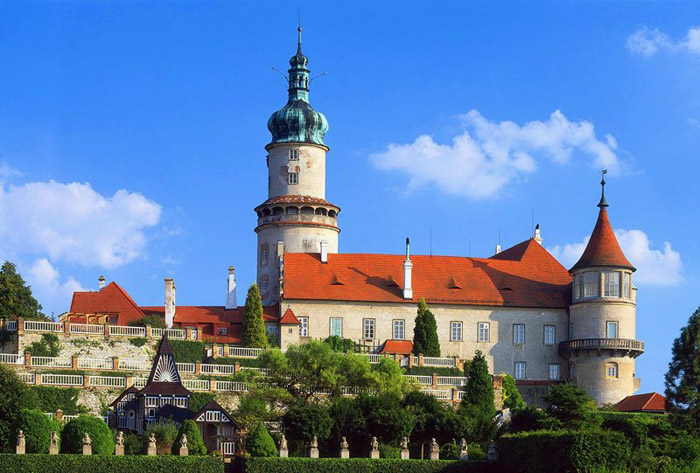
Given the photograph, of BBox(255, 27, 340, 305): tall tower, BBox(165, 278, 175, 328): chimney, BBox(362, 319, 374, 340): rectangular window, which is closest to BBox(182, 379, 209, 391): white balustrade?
BBox(165, 278, 175, 328): chimney

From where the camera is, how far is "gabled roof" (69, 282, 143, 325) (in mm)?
88500

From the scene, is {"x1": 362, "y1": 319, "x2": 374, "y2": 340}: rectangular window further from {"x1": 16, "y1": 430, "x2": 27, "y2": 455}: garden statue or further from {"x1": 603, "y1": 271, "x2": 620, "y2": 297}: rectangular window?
{"x1": 16, "y1": 430, "x2": 27, "y2": 455}: garden statue

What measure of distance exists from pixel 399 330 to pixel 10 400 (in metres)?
31.3

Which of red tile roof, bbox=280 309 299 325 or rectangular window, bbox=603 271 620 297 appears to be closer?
red tile roof, bbox=280 309 299 325

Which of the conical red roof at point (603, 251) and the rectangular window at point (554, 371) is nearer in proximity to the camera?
the conical red roof at point (603, 251)

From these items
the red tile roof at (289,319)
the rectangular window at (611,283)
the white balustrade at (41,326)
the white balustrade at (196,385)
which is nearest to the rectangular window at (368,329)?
the red tile roof at (289,319)

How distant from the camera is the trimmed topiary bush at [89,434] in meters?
65.1

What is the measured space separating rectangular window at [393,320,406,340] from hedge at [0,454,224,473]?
30635mm

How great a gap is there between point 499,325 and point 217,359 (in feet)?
68.0

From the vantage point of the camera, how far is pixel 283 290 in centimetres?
9288

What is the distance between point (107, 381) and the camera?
75.9 metres

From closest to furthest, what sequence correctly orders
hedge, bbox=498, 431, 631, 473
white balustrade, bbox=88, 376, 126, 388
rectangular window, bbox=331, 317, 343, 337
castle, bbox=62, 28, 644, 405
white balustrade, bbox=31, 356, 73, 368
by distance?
hedge, bbox=498, 431, 631, 473 → white balustrade, bbox=88, 376, 126, 388 → white balustrade, bbox=31, 356, 73, 368 → castle, bbox=62, 28, 644, 405 → rectangular window, bbox=331, 317, 343, 337

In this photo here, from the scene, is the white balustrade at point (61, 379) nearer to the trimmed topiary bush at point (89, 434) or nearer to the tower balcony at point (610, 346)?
the trimmed topiary bush at point (89, 434)

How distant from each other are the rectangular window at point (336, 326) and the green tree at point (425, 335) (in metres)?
5.07
